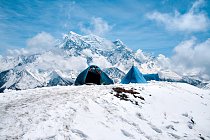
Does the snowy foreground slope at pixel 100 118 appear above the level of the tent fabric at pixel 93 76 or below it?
below

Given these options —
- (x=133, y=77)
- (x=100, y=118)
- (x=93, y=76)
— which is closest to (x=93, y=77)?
(x=93, y=76)

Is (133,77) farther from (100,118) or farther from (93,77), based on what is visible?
(100,118)

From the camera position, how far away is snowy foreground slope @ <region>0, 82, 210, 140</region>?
1200cm

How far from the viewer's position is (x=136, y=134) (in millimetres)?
12883

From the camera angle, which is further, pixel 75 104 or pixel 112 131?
pixel 75 104

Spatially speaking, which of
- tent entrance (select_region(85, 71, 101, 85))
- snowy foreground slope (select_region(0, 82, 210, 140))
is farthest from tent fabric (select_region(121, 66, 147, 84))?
snowy foreground slope (select_region(0, 82, 210, 140))

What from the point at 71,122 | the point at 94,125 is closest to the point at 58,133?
the point at 71,122

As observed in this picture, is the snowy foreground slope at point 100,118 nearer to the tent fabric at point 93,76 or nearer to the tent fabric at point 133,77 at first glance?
the tent fabric at point 93,76

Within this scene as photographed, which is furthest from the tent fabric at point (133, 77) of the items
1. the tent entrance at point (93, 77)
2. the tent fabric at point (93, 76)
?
the tent entrance at point (93, 77)

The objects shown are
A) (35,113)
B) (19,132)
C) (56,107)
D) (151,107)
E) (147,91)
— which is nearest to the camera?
(19,132)

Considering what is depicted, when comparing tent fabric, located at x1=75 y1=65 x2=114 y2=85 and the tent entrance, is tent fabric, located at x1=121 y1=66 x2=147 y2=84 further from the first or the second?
the tent entrance

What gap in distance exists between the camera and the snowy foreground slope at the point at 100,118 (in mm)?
12000

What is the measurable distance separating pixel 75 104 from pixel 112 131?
368 centimetres

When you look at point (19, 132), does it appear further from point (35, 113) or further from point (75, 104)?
point (75, 104)
